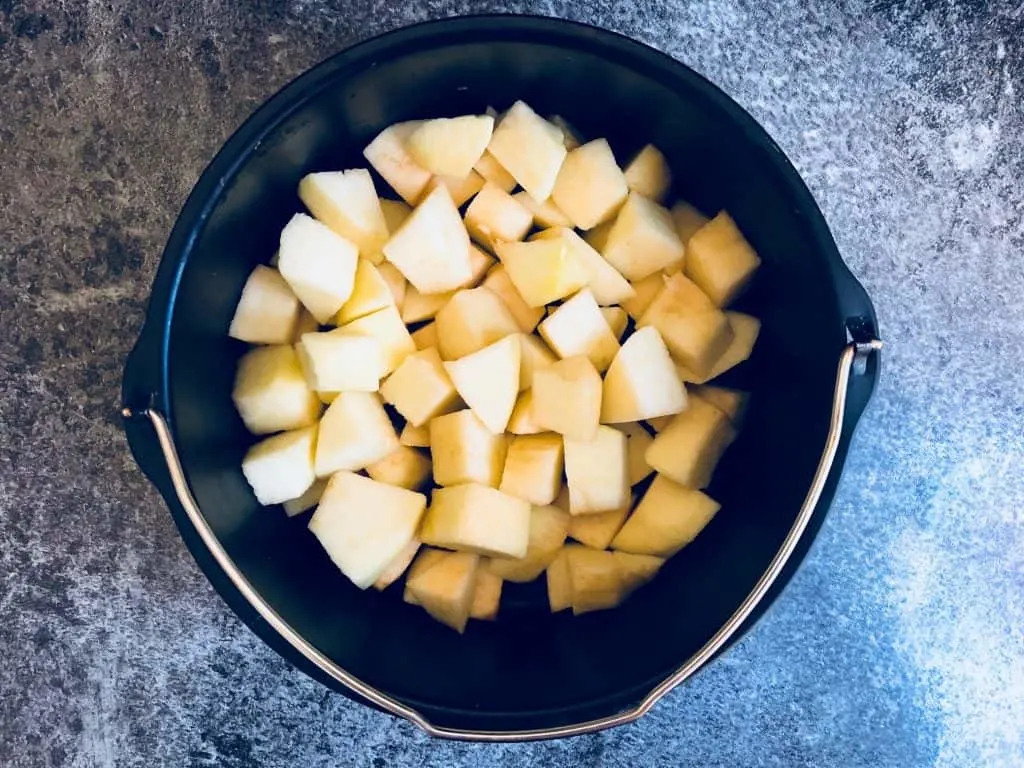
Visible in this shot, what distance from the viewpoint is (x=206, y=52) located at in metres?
1.08

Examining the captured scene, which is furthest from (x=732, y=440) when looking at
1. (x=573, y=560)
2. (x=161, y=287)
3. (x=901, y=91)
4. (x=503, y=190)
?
(x=161, y=287)

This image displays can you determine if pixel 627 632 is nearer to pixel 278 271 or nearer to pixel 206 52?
pixel 278 271

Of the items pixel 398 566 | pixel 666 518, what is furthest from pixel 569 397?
pixel 398 566

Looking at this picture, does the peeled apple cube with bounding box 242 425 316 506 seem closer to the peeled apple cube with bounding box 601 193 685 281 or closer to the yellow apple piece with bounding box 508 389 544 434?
the yellow apple piece with bounding box 508 389 544 434

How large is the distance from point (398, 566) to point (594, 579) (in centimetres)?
22

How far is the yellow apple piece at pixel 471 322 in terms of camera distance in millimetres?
978

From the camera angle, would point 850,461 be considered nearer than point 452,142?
No

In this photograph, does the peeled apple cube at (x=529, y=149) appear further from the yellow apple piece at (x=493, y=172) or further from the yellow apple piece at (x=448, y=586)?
the yellow apple piece at (x=448, y=586)

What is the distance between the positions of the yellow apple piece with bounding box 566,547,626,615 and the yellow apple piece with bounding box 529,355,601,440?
15 centimetres

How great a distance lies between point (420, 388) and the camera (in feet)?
3.18

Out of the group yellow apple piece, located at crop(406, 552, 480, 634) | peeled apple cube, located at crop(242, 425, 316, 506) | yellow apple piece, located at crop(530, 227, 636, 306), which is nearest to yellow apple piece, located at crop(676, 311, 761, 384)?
yellow apple piece, located at crop(530, 227, 636, 306)

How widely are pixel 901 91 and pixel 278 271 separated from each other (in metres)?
0.77

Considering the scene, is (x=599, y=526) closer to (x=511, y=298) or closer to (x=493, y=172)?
(x=511, y=298)

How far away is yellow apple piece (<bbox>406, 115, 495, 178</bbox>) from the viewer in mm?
945
